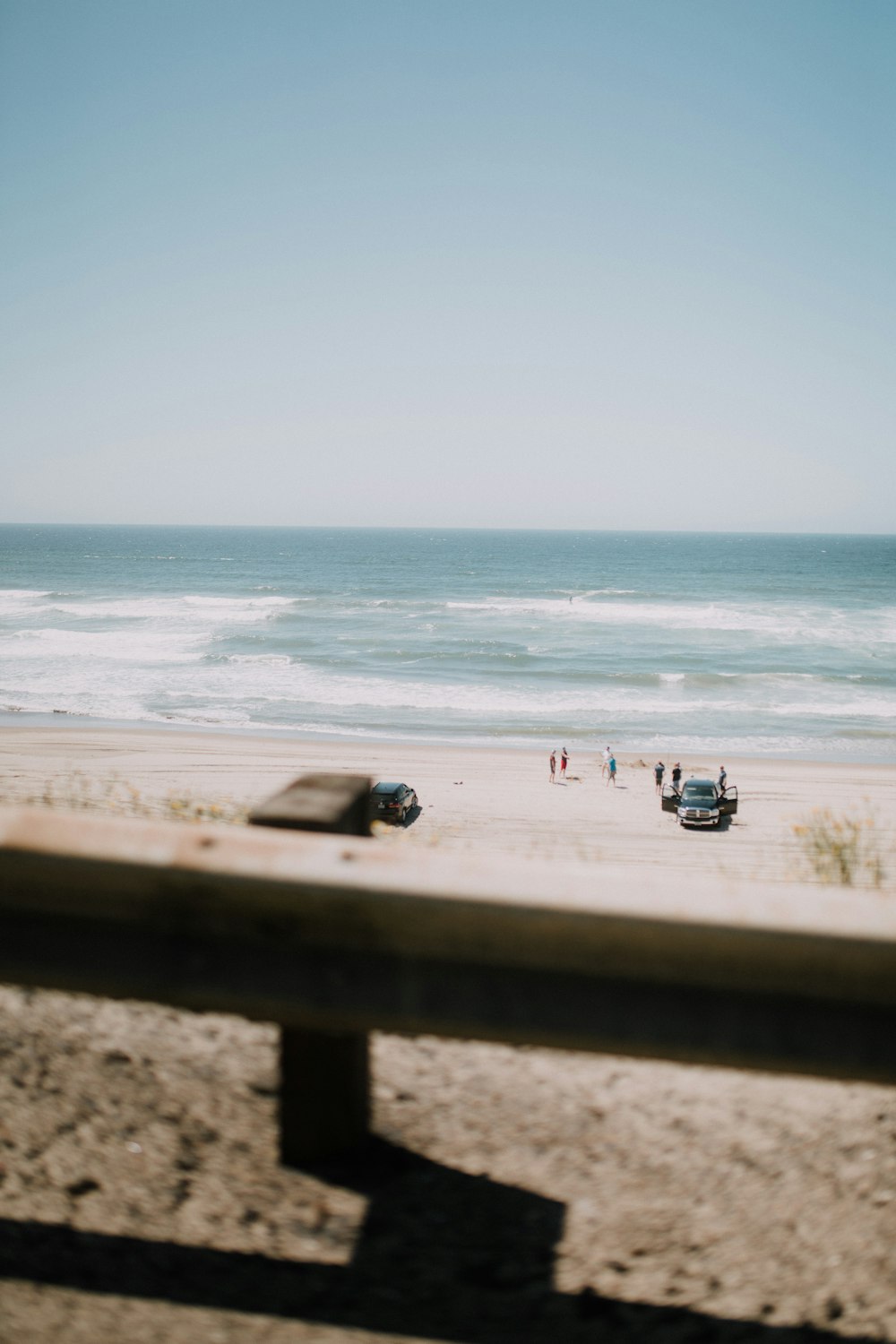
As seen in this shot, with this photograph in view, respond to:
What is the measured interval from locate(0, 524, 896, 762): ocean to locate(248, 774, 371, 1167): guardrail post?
88.9 feet

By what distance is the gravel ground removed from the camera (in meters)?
1.77

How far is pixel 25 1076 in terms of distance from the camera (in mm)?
2443

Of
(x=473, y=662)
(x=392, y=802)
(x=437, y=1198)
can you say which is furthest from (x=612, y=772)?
(x=437, y=1198)

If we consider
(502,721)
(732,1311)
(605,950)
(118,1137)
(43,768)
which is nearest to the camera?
(605,950)

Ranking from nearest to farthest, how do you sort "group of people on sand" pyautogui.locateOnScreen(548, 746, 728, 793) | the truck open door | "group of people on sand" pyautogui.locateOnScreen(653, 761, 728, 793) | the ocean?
the truck open door < "group of people on sand" pyautogui.locateOnScreen(653, 761, 728, 793) < "group of people on sand" pyautogui.locateOnScreen(548, 746, 728, 793) < the ocean

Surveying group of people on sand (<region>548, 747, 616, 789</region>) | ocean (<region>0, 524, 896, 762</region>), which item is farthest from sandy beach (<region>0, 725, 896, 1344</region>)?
ocean (<region>0, 524, 896, 762</region>)

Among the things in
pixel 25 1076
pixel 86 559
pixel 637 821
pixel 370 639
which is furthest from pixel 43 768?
pixel 86 559

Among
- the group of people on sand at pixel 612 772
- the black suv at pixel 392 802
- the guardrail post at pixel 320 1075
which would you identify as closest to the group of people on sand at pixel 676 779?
the group of people on sand at pixel 612 772

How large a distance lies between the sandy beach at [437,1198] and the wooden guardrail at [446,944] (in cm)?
11

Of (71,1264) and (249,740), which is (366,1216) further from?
(249,740)

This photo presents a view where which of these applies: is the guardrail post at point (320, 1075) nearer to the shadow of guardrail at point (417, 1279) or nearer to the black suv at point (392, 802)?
the shadow of guardrail at point (417, 1279)

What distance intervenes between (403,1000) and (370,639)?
47.1 m

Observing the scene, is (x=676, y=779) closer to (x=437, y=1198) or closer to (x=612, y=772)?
(x=612, y=772)

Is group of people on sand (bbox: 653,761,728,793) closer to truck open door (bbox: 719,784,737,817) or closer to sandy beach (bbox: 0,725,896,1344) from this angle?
truck open door (bbox: 719,784,737,817)
